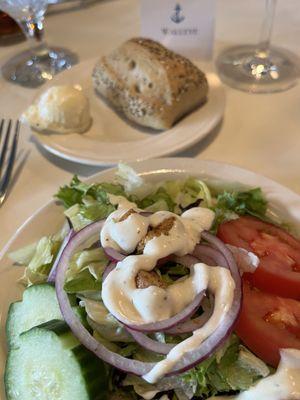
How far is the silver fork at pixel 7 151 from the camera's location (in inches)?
63.6

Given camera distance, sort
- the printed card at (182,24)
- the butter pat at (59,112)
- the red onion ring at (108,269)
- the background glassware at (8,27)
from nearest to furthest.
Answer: the red onion ring at (108,269)
the butter pat at (59,112)
the printed card at (182,24)
the background glassware at (8,27)

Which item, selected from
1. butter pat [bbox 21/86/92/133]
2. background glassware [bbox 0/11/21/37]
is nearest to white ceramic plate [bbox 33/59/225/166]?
butter pat [bbox 21/86/92/133]

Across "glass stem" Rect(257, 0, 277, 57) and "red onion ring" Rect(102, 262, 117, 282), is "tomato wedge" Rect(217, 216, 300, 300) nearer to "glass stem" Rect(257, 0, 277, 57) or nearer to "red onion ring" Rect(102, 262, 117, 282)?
"red onion ring" Rect(102, 262, 117, 282)

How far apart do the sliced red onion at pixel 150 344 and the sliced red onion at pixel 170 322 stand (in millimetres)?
23

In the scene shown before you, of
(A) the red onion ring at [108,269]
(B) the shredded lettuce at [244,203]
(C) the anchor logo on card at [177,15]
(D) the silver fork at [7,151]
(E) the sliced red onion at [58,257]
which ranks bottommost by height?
(D) the silver fork at [7,151]

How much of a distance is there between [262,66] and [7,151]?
3.73 feet

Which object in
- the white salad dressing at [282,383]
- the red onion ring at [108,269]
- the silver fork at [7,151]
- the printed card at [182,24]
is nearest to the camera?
the white salad dressing at [282,383]

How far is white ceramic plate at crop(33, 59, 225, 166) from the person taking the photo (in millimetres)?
1633

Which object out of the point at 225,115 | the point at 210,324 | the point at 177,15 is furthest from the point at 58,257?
the point at 177,15

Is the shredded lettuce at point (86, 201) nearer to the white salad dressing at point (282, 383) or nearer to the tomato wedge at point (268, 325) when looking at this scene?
the tomato wedge at point (268, 325)

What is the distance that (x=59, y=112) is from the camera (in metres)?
1.73

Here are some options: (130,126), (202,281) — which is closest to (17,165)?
(130,126)

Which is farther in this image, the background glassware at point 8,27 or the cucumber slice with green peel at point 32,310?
the background glassware at point 8,27

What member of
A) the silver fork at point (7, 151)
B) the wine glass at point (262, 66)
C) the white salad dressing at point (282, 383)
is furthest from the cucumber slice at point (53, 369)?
the wine glass at point (262, 66)
